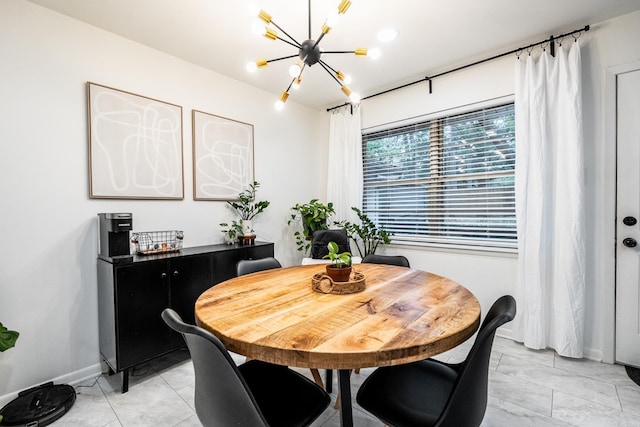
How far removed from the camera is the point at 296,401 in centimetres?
116

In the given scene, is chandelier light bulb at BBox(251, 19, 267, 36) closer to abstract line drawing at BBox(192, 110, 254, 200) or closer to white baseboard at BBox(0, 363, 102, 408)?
abstract line drawing at BBox(192, 110, 254, 200)

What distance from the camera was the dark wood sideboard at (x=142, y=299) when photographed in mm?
1964

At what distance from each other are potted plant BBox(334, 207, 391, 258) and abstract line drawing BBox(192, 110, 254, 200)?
1342 mm

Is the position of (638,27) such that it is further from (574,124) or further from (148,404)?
(148,404)

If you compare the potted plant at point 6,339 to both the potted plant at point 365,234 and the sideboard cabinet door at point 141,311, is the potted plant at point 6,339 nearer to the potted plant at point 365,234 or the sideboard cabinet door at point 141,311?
the sideboard cabinet door at point 141,311

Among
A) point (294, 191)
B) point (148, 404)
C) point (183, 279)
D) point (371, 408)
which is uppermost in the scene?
point (294, 191)

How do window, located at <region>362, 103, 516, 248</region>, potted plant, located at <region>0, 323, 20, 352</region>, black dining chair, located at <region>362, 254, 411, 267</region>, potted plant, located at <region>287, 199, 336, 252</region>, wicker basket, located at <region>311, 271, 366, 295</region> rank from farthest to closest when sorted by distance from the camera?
potted plant, located at <region>287, 199, 336, 252</region> → window, located at <region>362, 103, 516, 248</region> → black dining chair, located at <region>362, 254, 411, 267</region> → potted plant, located at <region>0, 323, 20, 352</region> → wicker basket, located at <region>311, 271, 366, 295</region>

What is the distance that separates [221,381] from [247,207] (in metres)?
2.43

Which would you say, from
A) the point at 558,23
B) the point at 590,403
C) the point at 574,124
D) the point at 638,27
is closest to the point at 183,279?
the point at 590,403

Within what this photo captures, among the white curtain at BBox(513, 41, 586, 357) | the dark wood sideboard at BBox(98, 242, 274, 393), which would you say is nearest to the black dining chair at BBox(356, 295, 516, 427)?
the white curtain at BBox(513, 41, 586, 357)

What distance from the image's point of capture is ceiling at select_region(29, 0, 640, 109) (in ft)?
6.65

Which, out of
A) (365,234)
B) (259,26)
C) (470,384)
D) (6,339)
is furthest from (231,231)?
(470,384)

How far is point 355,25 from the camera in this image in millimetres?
2242

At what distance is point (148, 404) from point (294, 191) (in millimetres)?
2597
